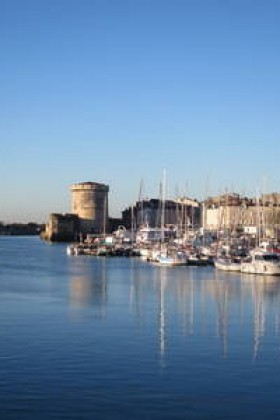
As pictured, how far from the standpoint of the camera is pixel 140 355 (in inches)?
668

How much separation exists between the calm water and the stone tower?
116 m

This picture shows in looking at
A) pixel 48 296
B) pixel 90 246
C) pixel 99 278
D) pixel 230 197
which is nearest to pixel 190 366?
pixel 48 296

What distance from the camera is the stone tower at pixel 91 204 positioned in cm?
14788

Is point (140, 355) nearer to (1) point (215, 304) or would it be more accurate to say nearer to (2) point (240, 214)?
(1) point (215, 304)

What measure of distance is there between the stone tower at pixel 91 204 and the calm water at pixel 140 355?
11558 centimetres

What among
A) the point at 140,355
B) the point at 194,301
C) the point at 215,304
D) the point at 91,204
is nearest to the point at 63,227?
the point at 91,204

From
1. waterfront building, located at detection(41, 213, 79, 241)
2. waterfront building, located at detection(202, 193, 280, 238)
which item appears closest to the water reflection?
waterfront building, located at detection(202, 193, 280, 238)

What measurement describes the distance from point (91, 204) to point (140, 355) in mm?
131940

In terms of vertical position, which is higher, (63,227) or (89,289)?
(63,227)

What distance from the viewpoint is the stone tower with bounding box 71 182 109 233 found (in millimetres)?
147875

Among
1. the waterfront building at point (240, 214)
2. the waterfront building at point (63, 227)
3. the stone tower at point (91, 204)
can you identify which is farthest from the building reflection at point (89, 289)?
the stone tower at point (91, 204)

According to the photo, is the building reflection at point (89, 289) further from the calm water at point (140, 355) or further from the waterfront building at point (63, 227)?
the waterfront building at point (63, 227)

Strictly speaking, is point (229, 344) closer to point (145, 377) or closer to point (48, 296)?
point (145, 377)

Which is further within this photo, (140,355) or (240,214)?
(240,214)
